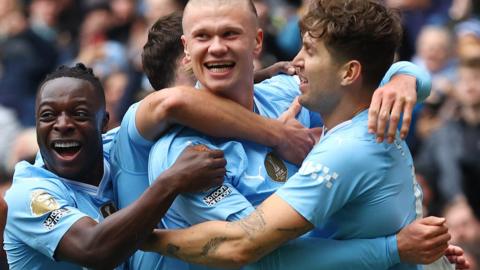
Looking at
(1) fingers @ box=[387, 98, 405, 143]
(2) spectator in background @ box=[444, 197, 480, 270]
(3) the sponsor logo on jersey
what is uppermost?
(1) fingers @ box=[387, 98, 405, 143]

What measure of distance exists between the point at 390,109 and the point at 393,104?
4 cm

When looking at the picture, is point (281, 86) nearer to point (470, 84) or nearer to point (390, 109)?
point (390, 109)

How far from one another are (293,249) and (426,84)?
3.65 ft

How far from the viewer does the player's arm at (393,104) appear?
584 centimetres

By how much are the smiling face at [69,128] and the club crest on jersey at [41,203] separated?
0.20 metres

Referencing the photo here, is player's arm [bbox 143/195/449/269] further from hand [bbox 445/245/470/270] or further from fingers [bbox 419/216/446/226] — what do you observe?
hand [bbox 445/245/470/270]

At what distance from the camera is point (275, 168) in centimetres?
625

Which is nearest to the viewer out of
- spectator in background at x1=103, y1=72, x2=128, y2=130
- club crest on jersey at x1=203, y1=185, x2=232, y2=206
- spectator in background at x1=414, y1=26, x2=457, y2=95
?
club crest on jersey at x1=203, y1=185, x2=232, y2=206

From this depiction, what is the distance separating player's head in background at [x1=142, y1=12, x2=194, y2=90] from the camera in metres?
6.68

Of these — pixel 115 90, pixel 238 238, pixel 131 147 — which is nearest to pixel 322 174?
pixel 238 238

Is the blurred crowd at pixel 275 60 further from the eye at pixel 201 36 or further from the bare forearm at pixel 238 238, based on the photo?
the bare forearm at pixel 238 238

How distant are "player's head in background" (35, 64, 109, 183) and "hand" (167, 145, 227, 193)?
0.66m

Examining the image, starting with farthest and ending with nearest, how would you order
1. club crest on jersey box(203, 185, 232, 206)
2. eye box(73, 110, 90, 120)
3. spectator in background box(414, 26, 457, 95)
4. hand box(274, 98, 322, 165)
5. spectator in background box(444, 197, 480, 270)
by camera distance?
spectator in background box(414, 26, 457, 95), spectator in background box(444, 197, 480, 270), eye box(73, 110, 90, 120), hand box(274, 98, 322, 165), club crest on jersey box(203, 185, 232, 206)

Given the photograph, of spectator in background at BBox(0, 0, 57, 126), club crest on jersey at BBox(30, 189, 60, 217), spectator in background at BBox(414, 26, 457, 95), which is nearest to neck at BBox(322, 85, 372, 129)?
club crest on jersey at BBox(30, 189, 60, 217)
